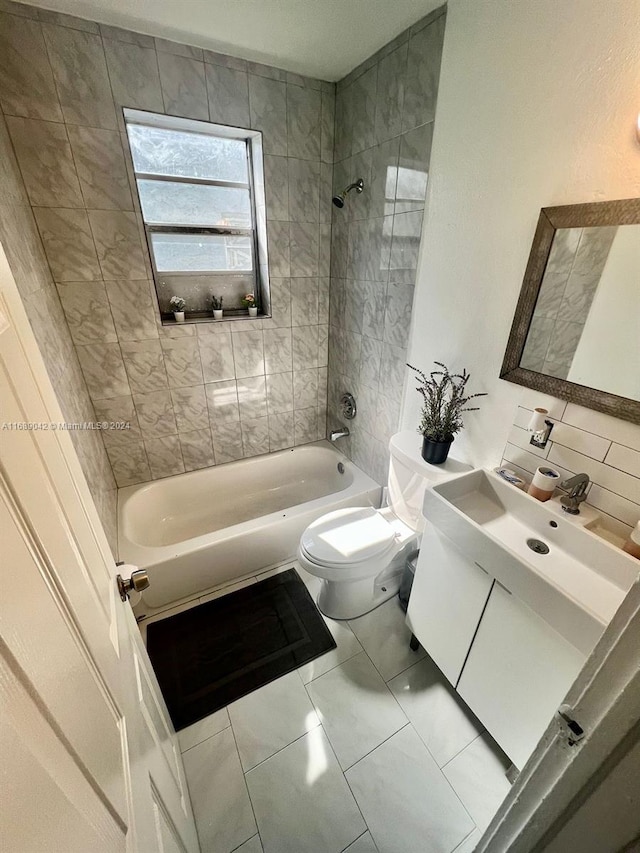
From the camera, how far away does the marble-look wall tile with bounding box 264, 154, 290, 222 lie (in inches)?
77.9

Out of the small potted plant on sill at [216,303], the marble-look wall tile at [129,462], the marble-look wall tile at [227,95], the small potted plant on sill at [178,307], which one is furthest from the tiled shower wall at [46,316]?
the marble-look wall tile at [227,95]

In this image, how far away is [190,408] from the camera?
2.31 metres

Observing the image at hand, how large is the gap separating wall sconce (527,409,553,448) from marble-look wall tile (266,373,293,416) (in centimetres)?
166

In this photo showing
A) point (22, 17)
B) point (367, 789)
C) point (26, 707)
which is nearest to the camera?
point (26, 707)

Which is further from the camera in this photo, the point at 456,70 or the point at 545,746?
the point at 456,70

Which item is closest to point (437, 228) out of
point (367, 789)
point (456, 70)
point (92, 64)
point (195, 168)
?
point (456, 70)

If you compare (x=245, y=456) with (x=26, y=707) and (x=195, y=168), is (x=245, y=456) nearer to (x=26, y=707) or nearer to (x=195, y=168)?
(x=195, y=168)

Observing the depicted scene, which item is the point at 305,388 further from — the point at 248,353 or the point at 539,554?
the point at 539,554

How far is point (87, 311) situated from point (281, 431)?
140 centimetres

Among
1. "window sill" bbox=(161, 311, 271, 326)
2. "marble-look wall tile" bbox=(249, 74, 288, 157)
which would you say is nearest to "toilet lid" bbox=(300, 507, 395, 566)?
"window sill" bbox=(161, 311, 271, 326)

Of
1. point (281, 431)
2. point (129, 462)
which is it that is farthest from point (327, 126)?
point (129, 462)

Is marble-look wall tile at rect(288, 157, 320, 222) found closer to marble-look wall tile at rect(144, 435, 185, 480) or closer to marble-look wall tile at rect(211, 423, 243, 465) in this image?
marble-look wall tile at rect(211, 423, 243, 465)

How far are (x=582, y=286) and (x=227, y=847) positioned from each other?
6.71 feet

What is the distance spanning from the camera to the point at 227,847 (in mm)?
1089
